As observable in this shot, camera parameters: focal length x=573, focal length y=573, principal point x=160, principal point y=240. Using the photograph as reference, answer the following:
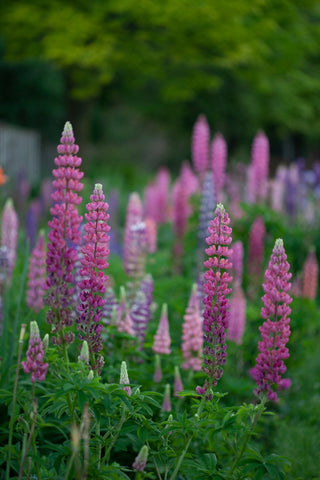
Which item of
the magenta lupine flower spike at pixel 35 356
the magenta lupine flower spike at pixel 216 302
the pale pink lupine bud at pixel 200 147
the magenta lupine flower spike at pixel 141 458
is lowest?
the magenta lupine flower spike at pixel 141 458

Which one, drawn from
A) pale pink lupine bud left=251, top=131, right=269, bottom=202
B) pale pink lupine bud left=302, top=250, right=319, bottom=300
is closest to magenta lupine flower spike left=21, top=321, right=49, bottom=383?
pale pink lupine bud left=302, top=250, right=319, bottom=300

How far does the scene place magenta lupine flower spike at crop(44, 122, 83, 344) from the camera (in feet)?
6.23

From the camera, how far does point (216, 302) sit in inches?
81.3

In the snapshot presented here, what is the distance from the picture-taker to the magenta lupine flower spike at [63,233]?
1.90m

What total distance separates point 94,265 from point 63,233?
0.62 ft

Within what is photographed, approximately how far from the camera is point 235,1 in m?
15.8

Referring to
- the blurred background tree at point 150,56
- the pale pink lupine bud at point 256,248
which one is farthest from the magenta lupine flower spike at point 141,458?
→ the blurred background tree at point 150,56

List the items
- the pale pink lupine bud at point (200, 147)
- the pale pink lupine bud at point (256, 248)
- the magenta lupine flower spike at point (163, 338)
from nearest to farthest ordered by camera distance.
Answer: the magenta lupine flower spike at point (163, 338) → the pale pink lupine bud at point (256, 248) → the pale pink lupine bud at point (200, 147)

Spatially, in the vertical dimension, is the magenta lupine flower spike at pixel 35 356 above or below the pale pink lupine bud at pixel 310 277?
below

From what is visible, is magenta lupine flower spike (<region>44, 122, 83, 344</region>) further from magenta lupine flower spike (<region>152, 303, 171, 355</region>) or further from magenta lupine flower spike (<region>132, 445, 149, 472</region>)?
magenta lupine flower spike (<region>152, 303, 171, 355</region>)

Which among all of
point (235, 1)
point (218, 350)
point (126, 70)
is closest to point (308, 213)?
point (218, 350)

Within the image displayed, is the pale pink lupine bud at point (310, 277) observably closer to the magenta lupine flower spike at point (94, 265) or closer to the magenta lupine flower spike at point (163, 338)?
the magenta lupine flower spike at point (163, 338)

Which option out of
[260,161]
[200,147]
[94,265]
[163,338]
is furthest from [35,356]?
[260,161]

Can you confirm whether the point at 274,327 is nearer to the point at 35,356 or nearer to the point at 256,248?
the point at 35,356
